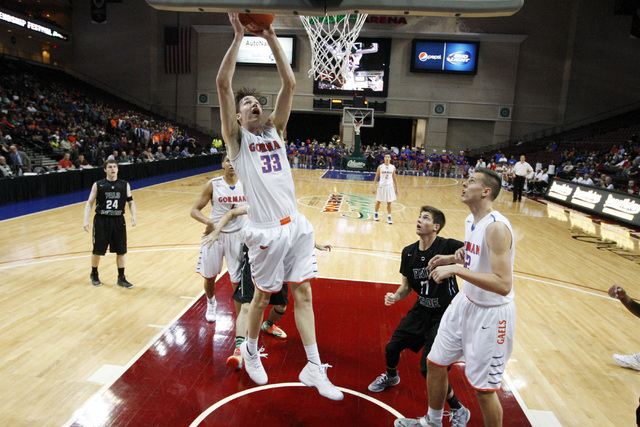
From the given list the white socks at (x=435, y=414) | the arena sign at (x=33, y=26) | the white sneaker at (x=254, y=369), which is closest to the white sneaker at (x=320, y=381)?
the white sneaker at (x=254, y=369)

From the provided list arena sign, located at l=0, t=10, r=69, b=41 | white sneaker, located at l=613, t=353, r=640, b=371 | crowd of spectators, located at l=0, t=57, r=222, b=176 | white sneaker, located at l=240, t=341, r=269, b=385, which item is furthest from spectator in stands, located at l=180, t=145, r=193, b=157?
white sneaker, located at l=613, t=353, r=640, b=371

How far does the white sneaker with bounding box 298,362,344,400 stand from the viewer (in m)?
3.27

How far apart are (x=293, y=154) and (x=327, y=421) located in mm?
25037

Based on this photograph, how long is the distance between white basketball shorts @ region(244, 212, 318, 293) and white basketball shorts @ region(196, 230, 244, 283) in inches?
54.2

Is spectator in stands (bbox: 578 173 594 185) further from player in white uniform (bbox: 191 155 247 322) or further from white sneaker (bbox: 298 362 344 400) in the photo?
white sneaker (bbox: 298 362 344 400)

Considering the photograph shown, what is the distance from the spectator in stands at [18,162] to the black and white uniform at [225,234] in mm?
10554

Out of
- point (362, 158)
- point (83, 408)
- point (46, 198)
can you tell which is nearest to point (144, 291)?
point (83, 408)

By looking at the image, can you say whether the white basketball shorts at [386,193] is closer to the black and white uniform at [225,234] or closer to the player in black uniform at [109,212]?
the player in black uniform at [109,212]

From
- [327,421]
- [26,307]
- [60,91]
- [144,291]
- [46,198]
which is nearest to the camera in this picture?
[327,421]

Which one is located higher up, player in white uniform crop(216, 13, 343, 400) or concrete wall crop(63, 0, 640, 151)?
concrete wall crop(63, 0, 640, 151)

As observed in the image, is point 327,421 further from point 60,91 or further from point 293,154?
point 60,91

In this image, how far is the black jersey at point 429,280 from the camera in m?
3.68

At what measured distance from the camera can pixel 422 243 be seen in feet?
12.7

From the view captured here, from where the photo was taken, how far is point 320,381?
332cm
